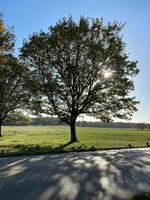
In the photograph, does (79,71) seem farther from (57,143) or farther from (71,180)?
(71,180)

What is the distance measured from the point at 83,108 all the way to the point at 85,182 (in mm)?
27348

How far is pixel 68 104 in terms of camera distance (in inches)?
1524

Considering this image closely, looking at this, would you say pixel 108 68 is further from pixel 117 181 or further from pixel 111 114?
pixel 117 181

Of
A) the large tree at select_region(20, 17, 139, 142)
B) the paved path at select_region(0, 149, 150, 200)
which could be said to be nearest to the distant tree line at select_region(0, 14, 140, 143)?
the large tree at select_region(20, 17, 139, 142)

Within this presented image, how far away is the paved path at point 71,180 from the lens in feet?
32.2

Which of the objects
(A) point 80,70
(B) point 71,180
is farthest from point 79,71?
(B) point 71,180

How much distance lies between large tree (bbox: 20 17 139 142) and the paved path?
21.9 meters

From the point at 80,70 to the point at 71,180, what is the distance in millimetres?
26369

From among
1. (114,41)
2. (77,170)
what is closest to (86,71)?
(114,41)

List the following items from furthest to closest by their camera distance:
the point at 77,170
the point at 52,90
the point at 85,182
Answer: the point at 52,90 → the point at 77,170 → the point at 85,182

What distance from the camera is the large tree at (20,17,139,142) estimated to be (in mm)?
Result: 37594

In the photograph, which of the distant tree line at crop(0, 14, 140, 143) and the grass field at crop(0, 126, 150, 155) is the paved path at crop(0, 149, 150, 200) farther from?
the distant tree line at crop(0, 14, 140, 143)

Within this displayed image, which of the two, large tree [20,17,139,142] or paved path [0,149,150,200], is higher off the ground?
large tree [20,17,139,142]

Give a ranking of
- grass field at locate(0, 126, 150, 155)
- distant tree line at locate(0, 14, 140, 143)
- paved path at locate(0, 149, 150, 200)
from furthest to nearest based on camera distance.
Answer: distant tree line at locate(0, 14, 140, 143) → grass field at locate(0, 126, 150, 155) → paved path at locate(0, 149, 150, 200)
